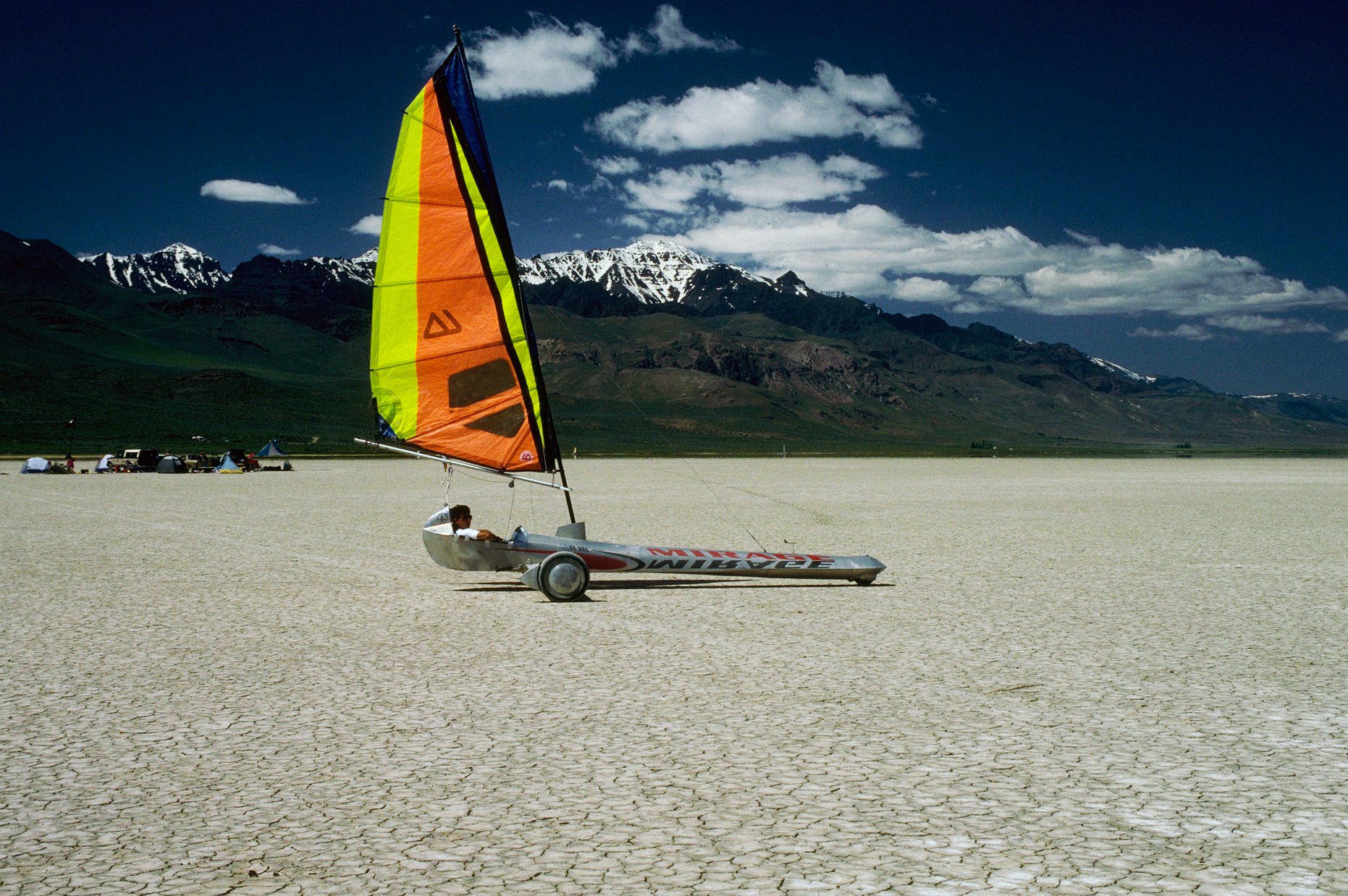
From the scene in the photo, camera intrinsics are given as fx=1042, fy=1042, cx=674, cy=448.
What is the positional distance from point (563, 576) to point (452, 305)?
4.28 m

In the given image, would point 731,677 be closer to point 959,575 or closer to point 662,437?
point 959,575

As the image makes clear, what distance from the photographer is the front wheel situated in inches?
575

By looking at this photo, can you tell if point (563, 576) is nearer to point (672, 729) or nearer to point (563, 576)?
point (563, 576)

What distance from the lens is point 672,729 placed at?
820 cm

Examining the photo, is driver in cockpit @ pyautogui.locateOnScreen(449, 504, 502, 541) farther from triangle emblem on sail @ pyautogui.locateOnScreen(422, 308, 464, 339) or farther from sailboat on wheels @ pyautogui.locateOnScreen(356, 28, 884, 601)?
triangle emblem on sail @ pyautogui.locateOnScreen(422, 308, 464, 339)

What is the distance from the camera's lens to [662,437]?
19925cm

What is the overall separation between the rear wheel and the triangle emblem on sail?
367 centimetres

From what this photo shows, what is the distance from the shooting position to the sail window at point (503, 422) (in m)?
15.6

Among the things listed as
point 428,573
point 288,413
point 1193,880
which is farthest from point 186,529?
point 288,413

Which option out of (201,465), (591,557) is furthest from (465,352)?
(201,465)

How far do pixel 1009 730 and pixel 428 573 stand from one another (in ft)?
37.6

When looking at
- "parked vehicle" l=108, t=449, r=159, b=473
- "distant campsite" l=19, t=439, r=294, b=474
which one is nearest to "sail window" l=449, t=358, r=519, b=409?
"distant campsite" l=19, t=439, r=294, b=474

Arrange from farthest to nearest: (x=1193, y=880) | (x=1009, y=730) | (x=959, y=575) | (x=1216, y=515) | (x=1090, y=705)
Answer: (x=1216, y=515), (x=959, y=575), (x=1090, y=705), (x=1009, y=730), (x=1193, y=880)

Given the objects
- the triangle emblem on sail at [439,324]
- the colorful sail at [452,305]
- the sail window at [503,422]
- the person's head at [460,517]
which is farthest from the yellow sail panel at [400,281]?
the person's head at [460,517]
